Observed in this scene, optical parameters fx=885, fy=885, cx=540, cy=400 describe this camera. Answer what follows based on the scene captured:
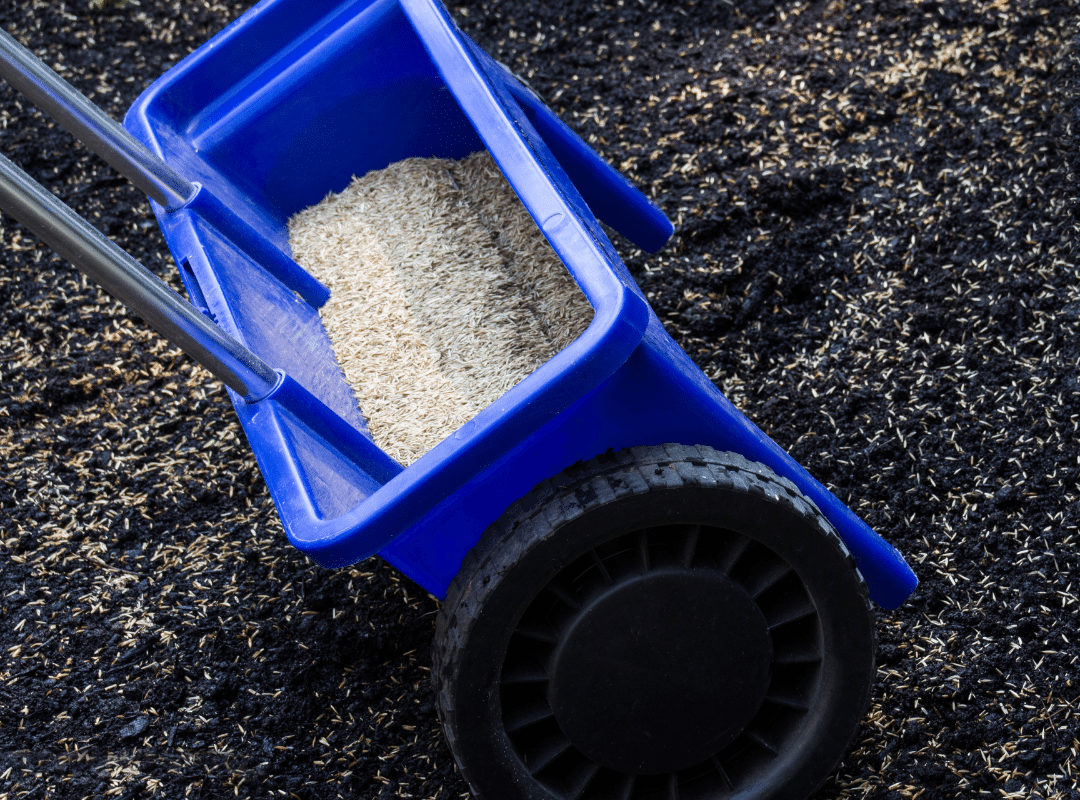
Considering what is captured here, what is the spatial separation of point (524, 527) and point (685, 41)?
271 centimetres

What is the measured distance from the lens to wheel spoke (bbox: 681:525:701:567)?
152 centimetres

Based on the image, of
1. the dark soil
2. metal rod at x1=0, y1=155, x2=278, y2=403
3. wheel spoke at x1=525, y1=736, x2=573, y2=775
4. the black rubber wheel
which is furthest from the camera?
the dark soil

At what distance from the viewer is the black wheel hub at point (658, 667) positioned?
1.52m

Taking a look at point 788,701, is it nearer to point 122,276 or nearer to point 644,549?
point 644,549

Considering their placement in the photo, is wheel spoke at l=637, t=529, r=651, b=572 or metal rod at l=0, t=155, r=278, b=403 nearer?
metal rod at l=0, t=155, r=278, b=403

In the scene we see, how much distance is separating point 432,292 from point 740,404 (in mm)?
937

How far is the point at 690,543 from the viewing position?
1517mm

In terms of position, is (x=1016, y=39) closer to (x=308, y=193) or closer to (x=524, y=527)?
(x=308, y=193)

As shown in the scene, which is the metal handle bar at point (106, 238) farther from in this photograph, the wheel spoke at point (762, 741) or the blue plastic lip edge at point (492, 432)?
the wheel spoke at point (762, 741)

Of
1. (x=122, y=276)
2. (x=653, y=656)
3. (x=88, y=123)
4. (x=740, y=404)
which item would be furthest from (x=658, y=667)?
(x=88, y=123)

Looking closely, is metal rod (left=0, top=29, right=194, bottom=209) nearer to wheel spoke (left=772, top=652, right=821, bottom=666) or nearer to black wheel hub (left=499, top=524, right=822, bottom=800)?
black wheel hub (left=499, top=524, right=822, bottom=800)

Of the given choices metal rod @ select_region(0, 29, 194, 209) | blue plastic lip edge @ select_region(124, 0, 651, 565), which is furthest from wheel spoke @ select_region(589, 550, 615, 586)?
metal rod @ select_region(0, 29, 194, 209)

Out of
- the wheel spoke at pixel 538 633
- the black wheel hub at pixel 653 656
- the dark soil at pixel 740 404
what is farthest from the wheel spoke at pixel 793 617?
the dark soil at pixel 740 404

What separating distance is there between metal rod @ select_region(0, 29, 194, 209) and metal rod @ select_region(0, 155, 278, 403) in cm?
52
